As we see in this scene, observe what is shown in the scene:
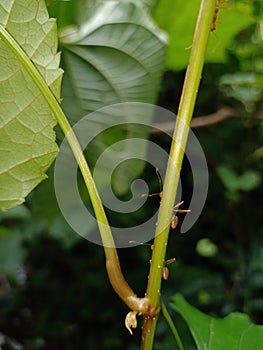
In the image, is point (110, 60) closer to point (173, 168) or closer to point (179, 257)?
point (173, 168)

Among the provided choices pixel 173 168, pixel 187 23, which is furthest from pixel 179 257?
pixel 173 168

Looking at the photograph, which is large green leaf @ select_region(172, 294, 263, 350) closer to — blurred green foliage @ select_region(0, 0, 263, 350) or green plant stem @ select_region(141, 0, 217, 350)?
green plant stem @ select_region(141, 0, 217, 350)

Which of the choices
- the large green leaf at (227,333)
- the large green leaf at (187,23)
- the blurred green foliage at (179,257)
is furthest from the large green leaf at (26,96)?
the blurred green foliage at (179,257)

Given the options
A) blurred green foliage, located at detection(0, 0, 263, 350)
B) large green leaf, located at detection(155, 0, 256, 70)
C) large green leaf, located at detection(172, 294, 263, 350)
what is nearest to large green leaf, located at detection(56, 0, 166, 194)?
large green leaf, located at detection(155, 0, 256, 70)

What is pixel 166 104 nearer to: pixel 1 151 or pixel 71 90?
pixel 71 90

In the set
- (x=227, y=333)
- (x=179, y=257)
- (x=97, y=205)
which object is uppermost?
(x=97, y=205)
